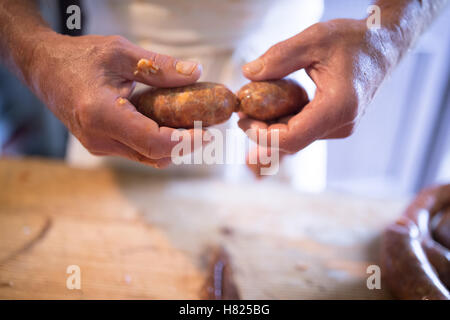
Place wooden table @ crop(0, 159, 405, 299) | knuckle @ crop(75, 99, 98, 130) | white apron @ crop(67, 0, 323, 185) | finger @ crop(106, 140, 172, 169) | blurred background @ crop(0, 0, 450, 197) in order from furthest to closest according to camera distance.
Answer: blurred background @ crop(0, 0, 450, 197) < white apron @ crop(67, 0, 323, 185) < wooden table @ crop(0, 159, 405, 299) < finger @ crop(106, 140, 172, 169) < knuckle @ crop(75, 99, 98, 130)

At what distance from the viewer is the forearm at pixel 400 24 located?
0.91 m

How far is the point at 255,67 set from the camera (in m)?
0.85

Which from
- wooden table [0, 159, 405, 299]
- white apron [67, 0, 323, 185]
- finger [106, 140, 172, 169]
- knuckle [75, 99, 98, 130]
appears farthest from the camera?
white apron [67, 0, 323, 185]

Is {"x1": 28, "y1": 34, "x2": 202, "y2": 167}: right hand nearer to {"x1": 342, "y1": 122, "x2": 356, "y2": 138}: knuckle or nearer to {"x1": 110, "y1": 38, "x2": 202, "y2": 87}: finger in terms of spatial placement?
{"x1": 110, "y1": 38, "x2": 202, "y2": 87}: finger

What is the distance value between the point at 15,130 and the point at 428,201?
2.54 m

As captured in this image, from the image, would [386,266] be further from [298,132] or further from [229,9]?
[229,9]

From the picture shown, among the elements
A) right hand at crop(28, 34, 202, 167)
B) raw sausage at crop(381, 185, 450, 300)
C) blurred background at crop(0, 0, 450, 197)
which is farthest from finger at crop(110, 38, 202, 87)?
blurred background at crop(0, 0, 450, 197)

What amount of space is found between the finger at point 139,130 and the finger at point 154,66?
0.08 metres

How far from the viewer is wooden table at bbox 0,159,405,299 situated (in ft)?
3.37

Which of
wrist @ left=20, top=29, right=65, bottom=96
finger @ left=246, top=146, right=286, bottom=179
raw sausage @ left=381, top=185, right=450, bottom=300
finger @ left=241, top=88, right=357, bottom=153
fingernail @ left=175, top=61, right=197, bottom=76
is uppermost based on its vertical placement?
wrist @ left=20, top=29, right=65, bottom=96

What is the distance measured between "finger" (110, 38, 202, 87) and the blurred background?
137cm

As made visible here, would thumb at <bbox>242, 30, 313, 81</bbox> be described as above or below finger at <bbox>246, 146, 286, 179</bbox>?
above

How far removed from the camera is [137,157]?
893 mm
